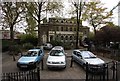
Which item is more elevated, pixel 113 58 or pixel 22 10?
pixel 22 10

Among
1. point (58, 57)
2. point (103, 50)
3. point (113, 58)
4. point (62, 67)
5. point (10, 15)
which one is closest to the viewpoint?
point (62, 67)

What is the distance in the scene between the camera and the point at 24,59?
7508mm

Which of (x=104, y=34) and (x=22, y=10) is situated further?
(x=22, y=10)

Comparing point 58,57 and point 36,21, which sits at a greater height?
point 36,21

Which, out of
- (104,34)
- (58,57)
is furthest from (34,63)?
(104,34)

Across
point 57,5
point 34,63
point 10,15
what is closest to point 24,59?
point 34,63

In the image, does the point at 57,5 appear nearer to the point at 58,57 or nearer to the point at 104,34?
the point at 104,34

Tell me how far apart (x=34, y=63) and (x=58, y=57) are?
102 cm

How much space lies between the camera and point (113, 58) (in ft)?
33.3

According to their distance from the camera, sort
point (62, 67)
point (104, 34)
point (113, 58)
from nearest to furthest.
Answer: point (62, 67)
point (113, 58)
point (104, 34)

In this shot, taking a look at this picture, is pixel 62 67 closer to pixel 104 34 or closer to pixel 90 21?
pixel 104 34

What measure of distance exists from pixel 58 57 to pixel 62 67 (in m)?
0.62

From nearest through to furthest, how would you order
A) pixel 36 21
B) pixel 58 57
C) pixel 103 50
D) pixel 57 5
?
pixel 58 57 → pixel 103 50 → pixel 57 5 → pixel 36 21

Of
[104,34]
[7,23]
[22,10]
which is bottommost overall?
[104,34]
